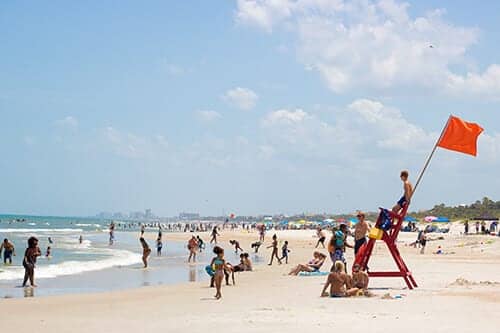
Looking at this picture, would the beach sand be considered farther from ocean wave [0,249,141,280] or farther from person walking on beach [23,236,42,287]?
ocean wave [0,249,141,280]

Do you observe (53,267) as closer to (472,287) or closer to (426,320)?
(472,287)

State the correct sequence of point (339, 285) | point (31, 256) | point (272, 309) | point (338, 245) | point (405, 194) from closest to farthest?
point (272, 309), point (339, 285), point (405, 194), point (338, 245), point (31, 256)

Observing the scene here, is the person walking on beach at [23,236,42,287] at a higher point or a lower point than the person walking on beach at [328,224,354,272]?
lower

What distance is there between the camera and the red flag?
14.9 meters

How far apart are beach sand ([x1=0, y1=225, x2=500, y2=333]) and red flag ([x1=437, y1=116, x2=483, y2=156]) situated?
3.27 metres

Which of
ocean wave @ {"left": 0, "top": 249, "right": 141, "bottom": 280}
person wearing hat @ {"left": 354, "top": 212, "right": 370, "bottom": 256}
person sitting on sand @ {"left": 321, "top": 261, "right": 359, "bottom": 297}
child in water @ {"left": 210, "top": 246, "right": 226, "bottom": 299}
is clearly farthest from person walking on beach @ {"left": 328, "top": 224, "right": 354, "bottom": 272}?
ocean wave @ {"left": 0, "top": 249, "right": 141, "bottom": 280}

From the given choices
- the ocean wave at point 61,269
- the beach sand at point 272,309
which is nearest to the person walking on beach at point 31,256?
the beach sand at point 272,309

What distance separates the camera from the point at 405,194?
1457 centimetres

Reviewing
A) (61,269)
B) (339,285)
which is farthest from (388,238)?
(61,269)

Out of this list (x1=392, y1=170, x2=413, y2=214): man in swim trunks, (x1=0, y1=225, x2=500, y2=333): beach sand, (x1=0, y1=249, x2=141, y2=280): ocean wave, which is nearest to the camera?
(x1=0, y1=225, x2=500, y2=333): beach sand

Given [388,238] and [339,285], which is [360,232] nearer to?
[388,238]

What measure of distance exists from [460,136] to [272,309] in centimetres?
649

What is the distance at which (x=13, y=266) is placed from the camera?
85.0 feet

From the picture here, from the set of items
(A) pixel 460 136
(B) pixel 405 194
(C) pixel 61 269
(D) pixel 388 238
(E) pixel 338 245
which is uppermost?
(A) pixel 460 136
